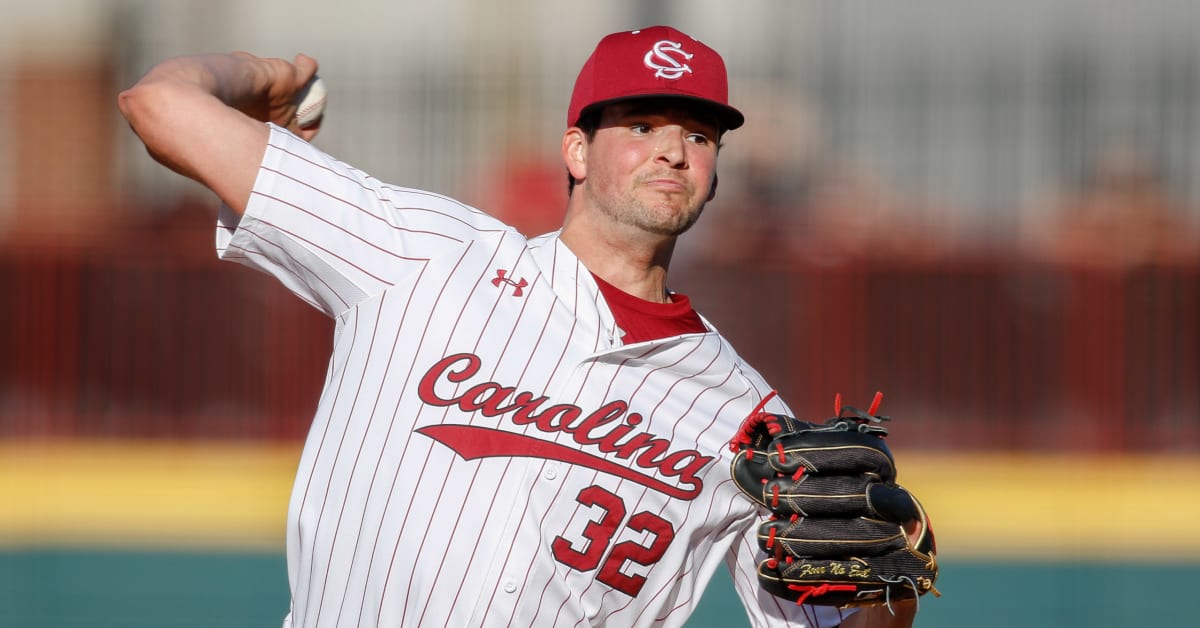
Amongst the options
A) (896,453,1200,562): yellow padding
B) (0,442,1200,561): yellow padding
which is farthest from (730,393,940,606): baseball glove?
(896,453,1200,562): yellow padding

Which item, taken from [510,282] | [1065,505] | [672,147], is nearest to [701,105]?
[672,147]

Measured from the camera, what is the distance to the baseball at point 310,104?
10.1 feet

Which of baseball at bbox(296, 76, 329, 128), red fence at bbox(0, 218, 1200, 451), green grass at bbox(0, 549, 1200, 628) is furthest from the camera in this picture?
red fence at bbox(0, 218, 1200, 451)

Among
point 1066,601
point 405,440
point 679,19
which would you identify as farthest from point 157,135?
point 679,19

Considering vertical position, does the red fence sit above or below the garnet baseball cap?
below

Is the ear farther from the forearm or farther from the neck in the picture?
the forearm

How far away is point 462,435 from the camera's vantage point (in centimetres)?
265

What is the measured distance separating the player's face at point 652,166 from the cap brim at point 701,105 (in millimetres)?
30

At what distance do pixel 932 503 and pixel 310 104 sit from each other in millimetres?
5672

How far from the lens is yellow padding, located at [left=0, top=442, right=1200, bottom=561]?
7777 mm

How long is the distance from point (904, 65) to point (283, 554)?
15.5 ft

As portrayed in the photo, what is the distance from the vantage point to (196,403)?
8.22 meters

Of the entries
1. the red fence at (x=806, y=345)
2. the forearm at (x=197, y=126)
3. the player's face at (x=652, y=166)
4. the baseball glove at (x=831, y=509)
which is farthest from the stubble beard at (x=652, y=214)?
the red fence at (x=806, y=345)

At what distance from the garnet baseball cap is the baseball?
1.86 ft
